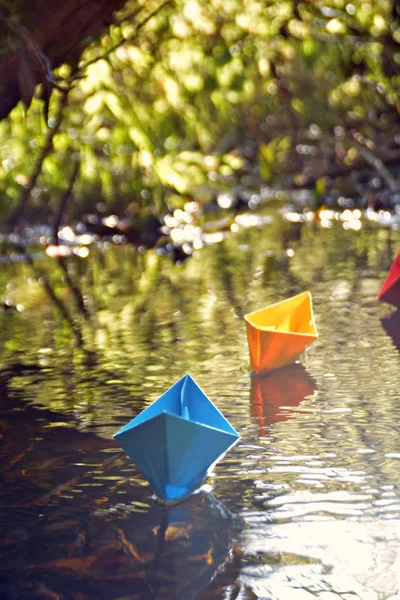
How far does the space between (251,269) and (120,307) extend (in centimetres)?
157

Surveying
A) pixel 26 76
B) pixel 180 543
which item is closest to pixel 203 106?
pixel 26 76

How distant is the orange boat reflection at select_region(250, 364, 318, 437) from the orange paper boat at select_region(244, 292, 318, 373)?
0.06 meters

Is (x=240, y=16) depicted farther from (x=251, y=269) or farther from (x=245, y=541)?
(x=245, y=541)

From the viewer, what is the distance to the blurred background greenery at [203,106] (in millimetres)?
9352

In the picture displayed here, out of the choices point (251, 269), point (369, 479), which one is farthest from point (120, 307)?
point (369, 479)

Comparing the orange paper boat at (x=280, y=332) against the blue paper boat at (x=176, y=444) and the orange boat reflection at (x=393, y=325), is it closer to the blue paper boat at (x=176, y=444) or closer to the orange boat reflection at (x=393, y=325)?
the orange boat reflection at (x=393, y=325)

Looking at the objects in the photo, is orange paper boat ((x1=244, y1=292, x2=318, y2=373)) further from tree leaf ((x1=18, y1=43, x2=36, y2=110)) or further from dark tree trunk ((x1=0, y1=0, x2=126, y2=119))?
dark tree trunk ((x1=0, y1=0, x2=126, y2=119))

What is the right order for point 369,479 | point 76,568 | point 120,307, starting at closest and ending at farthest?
point 76,568 → point 369,479 → point 120,307

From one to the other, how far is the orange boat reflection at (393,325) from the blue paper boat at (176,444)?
7.09 feet

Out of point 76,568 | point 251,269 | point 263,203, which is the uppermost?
point 76,568

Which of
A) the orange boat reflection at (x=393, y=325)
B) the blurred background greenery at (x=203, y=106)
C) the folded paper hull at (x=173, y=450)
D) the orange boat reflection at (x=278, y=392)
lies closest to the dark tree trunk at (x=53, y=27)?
the blurred background greenery at (x=203, y=106)

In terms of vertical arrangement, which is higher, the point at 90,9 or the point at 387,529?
the point at 90,9

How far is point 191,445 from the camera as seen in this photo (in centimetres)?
330

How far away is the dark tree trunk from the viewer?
229 inches
